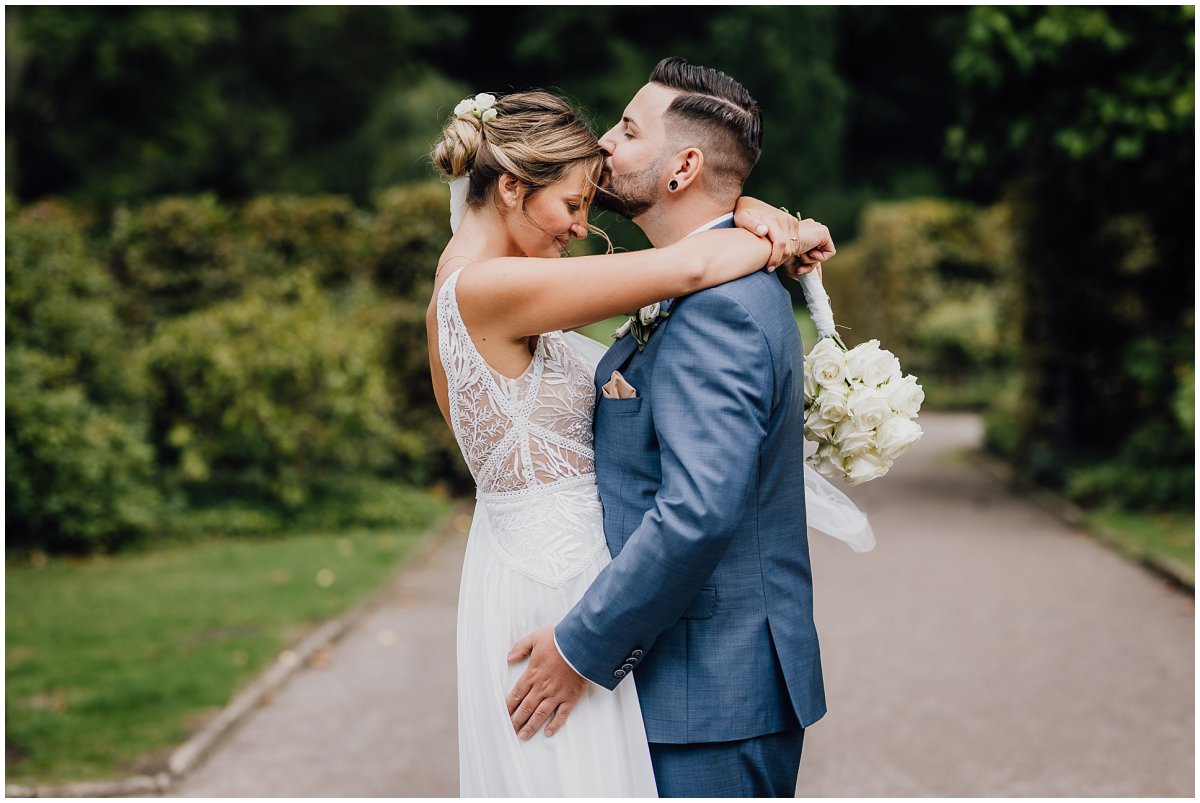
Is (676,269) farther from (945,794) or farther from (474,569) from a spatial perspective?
(945,794)

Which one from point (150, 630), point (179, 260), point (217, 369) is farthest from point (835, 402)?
point (179, 260)

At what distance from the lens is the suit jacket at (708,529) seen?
82.9 inches

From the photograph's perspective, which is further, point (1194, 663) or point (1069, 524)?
point (1069, 524)

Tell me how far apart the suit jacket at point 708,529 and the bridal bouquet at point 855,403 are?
0.48 ft

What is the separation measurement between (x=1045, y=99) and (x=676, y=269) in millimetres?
8619

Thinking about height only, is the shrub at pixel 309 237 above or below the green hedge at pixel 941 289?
above

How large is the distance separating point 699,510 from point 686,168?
28.2 inches

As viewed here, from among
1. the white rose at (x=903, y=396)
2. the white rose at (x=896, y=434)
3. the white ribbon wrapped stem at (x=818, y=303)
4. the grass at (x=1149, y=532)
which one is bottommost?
the grass at (x=1149, y=532)

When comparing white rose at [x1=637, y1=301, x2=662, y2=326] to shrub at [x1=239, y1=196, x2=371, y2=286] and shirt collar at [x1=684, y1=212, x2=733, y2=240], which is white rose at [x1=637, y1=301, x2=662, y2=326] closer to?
shirt collar at [x1=684, y1=212, x2=733, y2=240]

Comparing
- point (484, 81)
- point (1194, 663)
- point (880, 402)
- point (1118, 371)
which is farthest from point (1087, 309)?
point (484, 81)

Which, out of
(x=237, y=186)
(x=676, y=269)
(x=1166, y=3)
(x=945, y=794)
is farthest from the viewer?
(x=237, y=186)

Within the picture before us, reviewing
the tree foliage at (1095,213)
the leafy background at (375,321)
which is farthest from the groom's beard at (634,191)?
the tree foliage at (1095,213)

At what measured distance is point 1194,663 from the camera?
20.2ft

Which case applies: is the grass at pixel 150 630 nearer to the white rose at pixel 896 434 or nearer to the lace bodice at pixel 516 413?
the lace bodice at pixel 516 413
